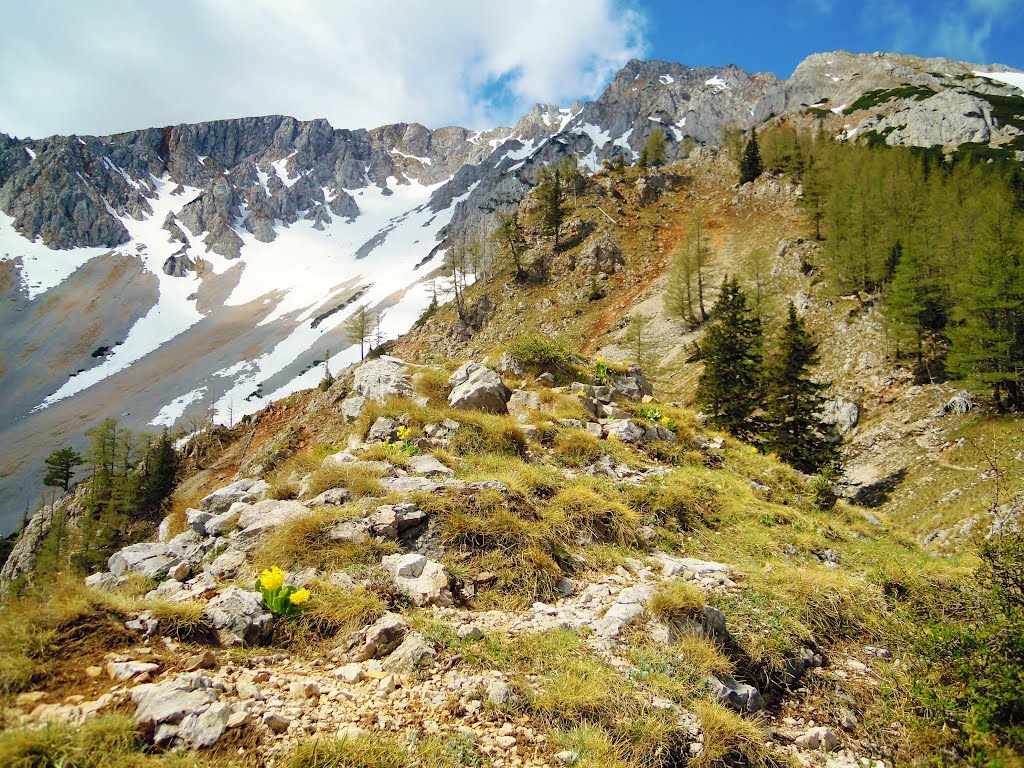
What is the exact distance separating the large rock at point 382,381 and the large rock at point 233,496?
173 inches

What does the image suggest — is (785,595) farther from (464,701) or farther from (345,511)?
(345,511)

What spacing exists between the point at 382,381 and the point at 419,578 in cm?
842

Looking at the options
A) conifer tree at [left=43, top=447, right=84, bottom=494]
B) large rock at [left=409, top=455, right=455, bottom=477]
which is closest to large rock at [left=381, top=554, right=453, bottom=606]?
large rock at [left=409, top=455, right=455, bottom=477]

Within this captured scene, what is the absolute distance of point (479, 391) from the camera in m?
12.4

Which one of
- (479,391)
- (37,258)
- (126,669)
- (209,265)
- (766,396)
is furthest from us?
(209,265)

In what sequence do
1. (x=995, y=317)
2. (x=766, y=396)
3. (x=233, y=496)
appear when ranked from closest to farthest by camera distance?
(x=233, y=496)
(x=766, y=396)
(x=995, y=317)

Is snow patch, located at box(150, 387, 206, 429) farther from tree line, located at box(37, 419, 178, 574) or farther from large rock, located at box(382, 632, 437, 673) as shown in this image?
large rock, located at box(382, 632, 437, 673)

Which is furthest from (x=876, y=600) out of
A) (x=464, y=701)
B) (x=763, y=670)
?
(x=464, y=701)

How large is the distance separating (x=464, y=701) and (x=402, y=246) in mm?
201177

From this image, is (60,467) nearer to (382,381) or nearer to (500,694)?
(382,381)

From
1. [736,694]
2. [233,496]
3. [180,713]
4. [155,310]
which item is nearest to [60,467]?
[233,496]

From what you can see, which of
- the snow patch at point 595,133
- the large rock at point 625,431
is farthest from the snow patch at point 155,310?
the snow patch at point 595,133

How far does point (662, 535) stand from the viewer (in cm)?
779

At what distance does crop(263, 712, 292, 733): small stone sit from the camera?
3.13 metres
